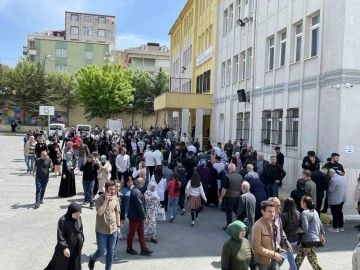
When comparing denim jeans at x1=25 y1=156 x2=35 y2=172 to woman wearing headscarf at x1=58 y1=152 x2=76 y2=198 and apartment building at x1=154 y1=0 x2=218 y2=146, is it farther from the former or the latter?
apartment building at x1=154 y1=0 x2=218 y2=146

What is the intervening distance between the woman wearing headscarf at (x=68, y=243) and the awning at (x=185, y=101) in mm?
21965

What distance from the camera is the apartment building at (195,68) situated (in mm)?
28562

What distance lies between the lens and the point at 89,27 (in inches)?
3354

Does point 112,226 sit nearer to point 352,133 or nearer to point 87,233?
point 87,233

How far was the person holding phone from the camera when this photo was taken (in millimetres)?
7039

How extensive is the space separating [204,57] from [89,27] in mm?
59306

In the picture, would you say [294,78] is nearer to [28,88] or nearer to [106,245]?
[106,245]

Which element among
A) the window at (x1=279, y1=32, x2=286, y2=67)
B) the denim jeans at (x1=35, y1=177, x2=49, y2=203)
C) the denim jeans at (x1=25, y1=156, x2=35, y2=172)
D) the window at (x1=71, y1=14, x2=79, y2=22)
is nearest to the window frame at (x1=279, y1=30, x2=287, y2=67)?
the window at (x1=279, y1=32, x2=286, y2=67)

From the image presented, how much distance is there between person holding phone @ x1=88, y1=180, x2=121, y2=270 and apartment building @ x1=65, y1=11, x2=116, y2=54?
260ft

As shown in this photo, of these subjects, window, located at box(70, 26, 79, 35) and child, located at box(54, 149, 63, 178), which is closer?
child, located at box(54, 149, 63, 178)

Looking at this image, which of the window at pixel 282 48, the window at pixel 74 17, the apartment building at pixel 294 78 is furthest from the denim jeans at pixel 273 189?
the window at pixel 74 17

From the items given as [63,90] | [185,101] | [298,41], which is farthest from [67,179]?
[63,90]

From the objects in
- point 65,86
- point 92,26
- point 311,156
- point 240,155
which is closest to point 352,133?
point 311,156

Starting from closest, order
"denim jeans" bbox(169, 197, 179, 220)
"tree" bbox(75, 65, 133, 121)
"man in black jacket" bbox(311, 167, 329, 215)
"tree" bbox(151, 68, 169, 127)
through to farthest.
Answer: "man in black jacket" bbox(311, 167, 329, 215), "denim jeans" bbox(169, 197, 179, 220), "tree" bbox(75, 65, 133, 121), "tree" bbox(151, 68, 169, 127)
